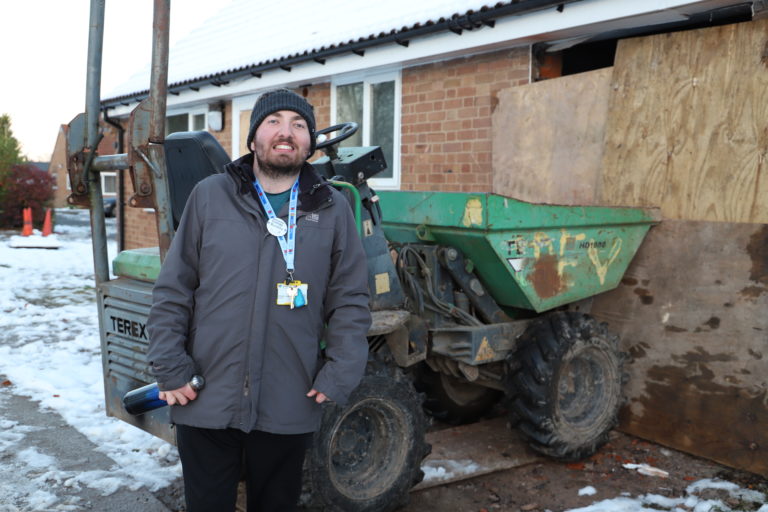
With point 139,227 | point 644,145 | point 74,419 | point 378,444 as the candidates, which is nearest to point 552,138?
point 644,145

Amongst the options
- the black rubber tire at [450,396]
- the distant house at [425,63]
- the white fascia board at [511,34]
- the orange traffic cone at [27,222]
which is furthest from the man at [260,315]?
the orange traffic cone at [27,222]

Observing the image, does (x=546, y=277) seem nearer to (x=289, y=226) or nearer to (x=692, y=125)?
(x=692, y=125)

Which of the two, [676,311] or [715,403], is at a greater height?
[676,311]

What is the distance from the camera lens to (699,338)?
14.8ft

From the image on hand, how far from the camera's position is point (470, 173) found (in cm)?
625

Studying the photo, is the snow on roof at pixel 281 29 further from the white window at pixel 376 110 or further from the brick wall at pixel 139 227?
the brick wall at pixel 139 227

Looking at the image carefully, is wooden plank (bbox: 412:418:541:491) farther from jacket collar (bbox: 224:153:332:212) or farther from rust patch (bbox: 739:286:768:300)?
jacket collar (bbox: 224:153:332:212)

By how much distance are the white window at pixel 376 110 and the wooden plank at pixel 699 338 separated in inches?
119

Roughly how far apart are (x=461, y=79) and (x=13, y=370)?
4.77m

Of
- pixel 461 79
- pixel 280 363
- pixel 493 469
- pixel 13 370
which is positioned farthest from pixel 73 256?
pixel 280 363

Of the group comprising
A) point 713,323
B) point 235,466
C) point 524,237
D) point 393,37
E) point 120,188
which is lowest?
point 235,466

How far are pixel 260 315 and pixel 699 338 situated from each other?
3403mm

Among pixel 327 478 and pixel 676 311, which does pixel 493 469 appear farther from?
pixel 676 311

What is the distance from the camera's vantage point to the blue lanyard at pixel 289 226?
2.28 metres
